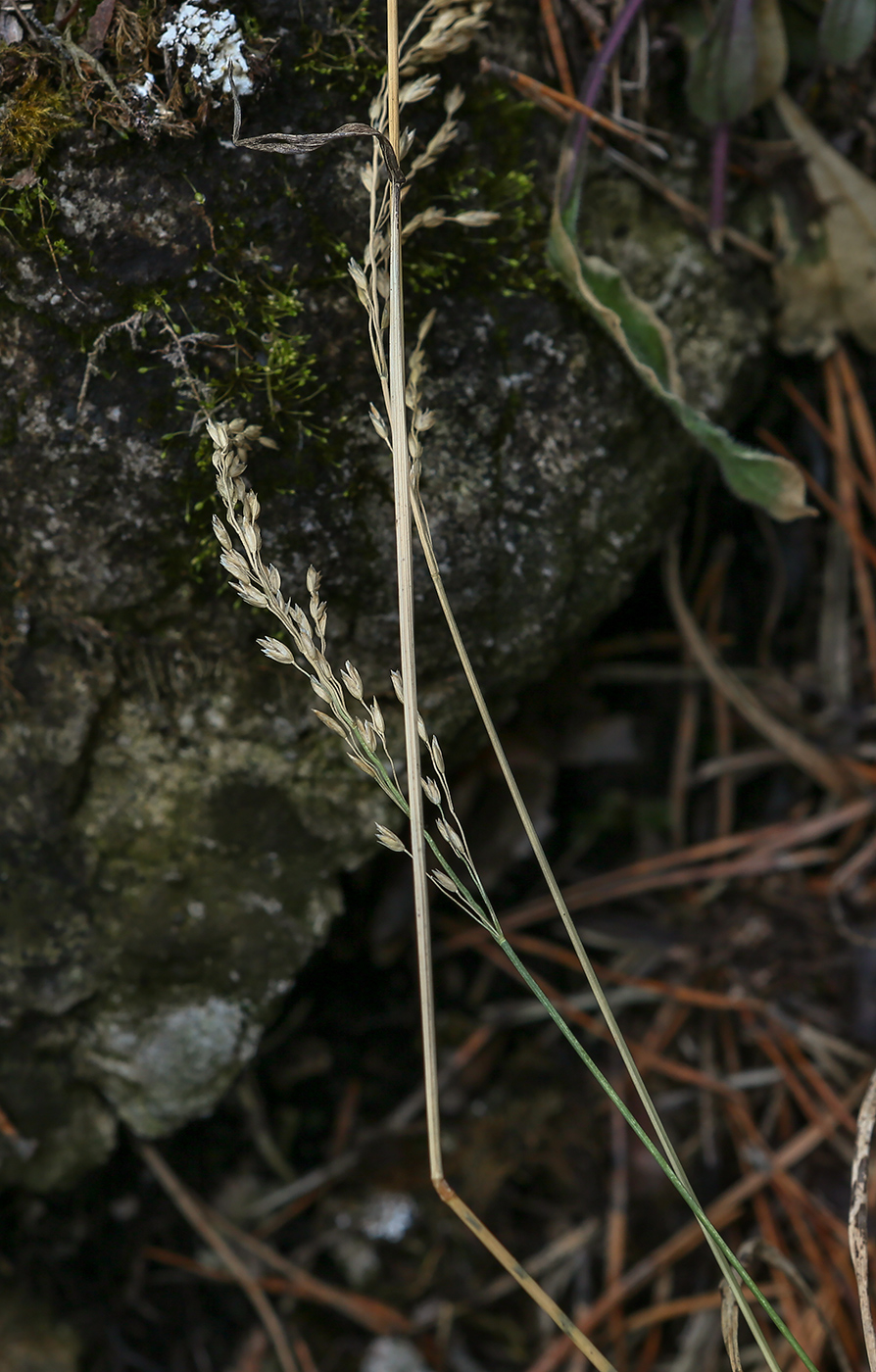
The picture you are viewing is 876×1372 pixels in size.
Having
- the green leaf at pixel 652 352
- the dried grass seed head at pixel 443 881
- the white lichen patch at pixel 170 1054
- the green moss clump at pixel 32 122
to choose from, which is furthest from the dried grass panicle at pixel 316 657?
the white lichen patch at pixel 170 1054

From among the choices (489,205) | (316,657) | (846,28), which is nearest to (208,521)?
(316,657)

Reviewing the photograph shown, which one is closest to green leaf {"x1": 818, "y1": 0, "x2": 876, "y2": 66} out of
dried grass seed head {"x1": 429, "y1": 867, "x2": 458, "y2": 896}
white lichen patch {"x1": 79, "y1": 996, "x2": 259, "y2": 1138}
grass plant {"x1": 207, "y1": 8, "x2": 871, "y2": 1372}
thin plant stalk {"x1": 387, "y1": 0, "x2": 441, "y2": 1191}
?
grass plant {"x1": 207, "y1": 8, "x2": 871, "y2": 1372}

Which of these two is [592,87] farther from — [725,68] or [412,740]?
[412,740]

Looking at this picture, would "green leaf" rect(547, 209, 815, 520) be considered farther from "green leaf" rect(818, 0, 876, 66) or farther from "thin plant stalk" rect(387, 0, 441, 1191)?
"green leaf" rect(818, 0, 876, 66)

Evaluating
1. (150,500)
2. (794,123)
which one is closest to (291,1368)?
(150,500)

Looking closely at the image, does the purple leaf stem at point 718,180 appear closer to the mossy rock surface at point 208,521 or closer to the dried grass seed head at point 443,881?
the mossy rock surface at point 208,521
